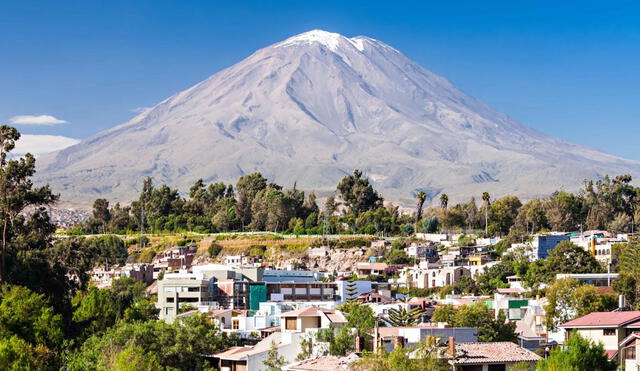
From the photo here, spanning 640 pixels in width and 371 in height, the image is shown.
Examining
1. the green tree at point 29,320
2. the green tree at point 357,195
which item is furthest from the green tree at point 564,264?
the green tree at point 357,195

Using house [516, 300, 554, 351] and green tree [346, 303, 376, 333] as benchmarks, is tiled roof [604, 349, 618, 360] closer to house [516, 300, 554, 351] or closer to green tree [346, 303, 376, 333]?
green tree [346, 303, 376, 333]

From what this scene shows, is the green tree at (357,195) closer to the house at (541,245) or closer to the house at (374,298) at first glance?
the house at (541,245)

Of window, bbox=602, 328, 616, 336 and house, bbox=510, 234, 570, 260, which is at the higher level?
house, bbox=510, 234, 570, 260

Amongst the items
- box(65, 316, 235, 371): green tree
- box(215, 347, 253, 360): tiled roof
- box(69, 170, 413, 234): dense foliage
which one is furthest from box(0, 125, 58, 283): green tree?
box(69, 170, 413, 234): dense foliage

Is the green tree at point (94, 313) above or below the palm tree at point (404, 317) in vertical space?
above

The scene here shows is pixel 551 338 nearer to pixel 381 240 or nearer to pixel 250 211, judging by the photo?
pixel 381 240
